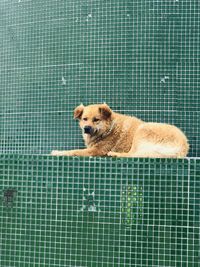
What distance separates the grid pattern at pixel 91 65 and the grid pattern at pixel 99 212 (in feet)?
9.09

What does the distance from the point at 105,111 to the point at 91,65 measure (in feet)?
4.20

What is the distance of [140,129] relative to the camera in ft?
15.5

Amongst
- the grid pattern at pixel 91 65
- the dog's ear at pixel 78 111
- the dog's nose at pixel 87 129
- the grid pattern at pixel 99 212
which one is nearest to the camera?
the grid pattern at pixel 99 212

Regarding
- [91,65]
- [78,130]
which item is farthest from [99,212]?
[91,65]

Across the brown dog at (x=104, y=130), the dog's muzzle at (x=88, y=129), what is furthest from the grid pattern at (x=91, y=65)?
the dog's muzzle at (x=88, y=129)

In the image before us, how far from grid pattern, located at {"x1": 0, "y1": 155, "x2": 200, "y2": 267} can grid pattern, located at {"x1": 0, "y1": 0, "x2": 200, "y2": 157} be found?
277 centimetres

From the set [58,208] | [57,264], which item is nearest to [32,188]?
[58,208]

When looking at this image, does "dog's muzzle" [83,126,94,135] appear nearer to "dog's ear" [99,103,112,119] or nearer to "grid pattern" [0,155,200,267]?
"dog's ear" [99,103,112,119]

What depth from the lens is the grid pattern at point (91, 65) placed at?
6230mm

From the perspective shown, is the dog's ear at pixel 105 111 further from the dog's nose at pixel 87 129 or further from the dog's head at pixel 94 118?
the dog's nose at pixel 87 129

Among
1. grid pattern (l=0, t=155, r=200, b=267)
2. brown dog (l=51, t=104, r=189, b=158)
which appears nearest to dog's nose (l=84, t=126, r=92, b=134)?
brown dog (l=51, t=104, r=189, b=158)

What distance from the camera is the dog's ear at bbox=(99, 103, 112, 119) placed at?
5.52 m

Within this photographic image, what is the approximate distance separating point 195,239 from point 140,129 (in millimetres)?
1677

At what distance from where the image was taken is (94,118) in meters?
5.55
